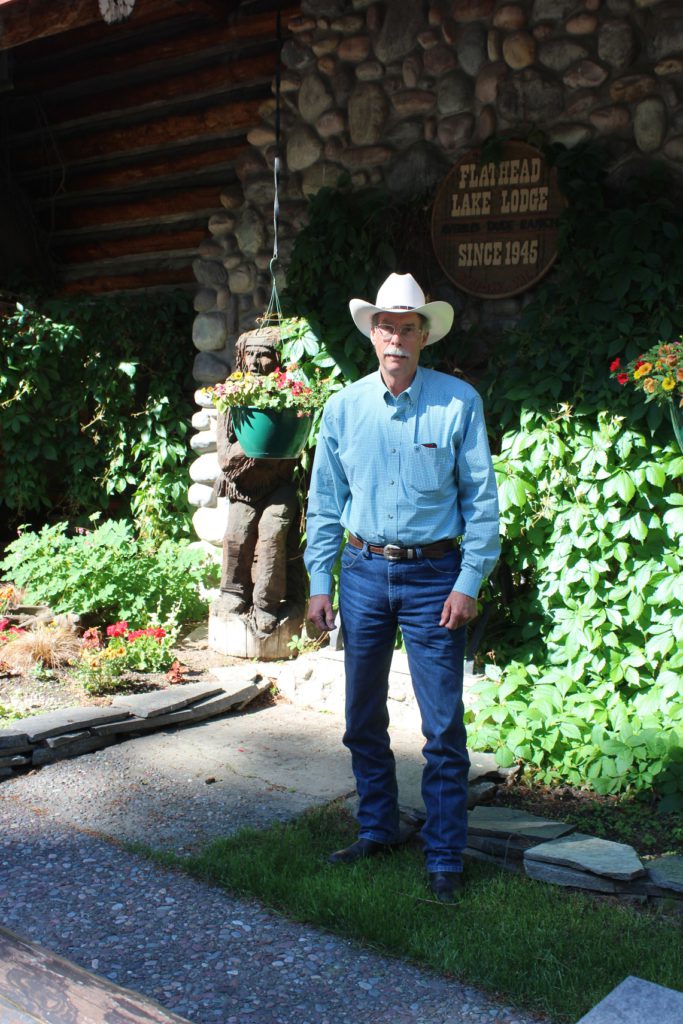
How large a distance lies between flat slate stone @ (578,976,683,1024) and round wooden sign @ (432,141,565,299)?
386cm

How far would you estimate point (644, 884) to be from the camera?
348 centimetres

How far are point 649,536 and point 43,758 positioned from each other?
9.29ft

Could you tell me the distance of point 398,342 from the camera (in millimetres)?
3562

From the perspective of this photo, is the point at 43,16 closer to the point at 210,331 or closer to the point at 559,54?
the point at 210,331

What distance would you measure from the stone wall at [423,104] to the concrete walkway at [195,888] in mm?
2386

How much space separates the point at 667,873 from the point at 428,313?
1.98 meters

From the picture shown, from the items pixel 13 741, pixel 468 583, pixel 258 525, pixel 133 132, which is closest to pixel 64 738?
pixel 13 741

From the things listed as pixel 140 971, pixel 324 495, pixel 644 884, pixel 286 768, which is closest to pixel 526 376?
pixel 324 495

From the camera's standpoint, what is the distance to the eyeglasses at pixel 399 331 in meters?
3.57

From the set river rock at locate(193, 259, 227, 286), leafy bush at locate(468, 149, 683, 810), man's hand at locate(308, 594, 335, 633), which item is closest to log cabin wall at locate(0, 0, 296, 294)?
river rock at locate(193, 259, 227, 286)

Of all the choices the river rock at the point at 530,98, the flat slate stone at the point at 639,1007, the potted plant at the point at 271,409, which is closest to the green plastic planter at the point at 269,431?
the potted plant at the point at 271,409

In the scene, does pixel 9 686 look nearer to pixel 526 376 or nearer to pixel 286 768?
pixel 286 768

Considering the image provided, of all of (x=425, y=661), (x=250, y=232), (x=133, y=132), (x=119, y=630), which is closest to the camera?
(x=425, y=661)

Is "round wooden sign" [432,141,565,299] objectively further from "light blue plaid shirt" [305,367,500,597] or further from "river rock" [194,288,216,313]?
"light blue plaid shirt" [305,367,500,597]
